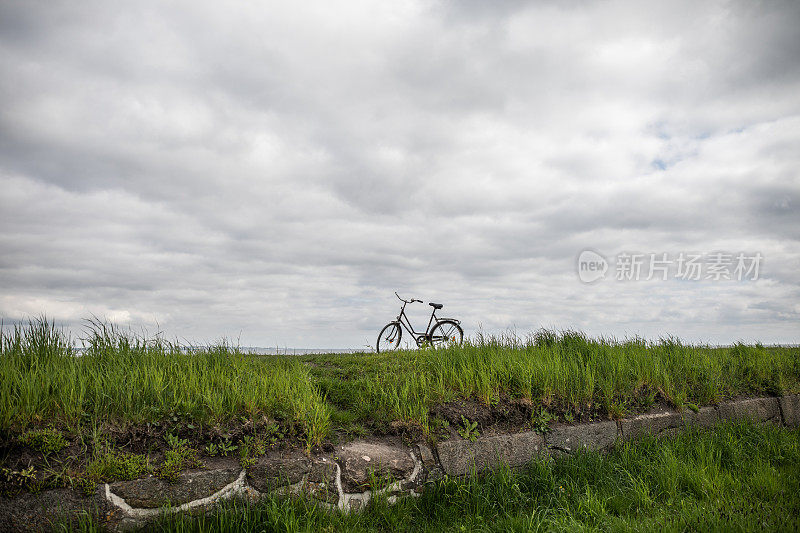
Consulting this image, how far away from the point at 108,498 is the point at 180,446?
0.57 m

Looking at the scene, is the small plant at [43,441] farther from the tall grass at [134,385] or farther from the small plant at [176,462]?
the small plant at [176,462]

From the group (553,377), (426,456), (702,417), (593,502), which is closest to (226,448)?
(426,456)

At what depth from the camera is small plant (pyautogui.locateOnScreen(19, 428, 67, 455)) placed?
3541mm

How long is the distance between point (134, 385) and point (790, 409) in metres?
9.72

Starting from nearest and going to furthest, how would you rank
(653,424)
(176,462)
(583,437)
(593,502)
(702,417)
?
(176,462)
(593,502)
(583,437)
(653,424)
(702,417)

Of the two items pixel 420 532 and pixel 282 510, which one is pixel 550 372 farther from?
pixel 282 510

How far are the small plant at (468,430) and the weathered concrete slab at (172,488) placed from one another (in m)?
2.24

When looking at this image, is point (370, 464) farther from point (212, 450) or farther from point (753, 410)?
point (753, 410)

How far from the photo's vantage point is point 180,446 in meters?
3.87

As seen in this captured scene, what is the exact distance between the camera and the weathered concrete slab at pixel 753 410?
279 inches

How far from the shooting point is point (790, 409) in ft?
26.0

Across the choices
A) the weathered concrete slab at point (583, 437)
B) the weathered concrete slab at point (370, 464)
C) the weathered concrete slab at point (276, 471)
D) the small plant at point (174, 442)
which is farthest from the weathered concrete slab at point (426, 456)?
the small plant at point (174, 442)

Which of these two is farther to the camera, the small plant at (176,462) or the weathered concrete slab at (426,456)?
the weathered concrete slab at (426,456)

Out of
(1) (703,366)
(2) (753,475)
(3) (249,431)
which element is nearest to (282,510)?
(3) (249,431)
